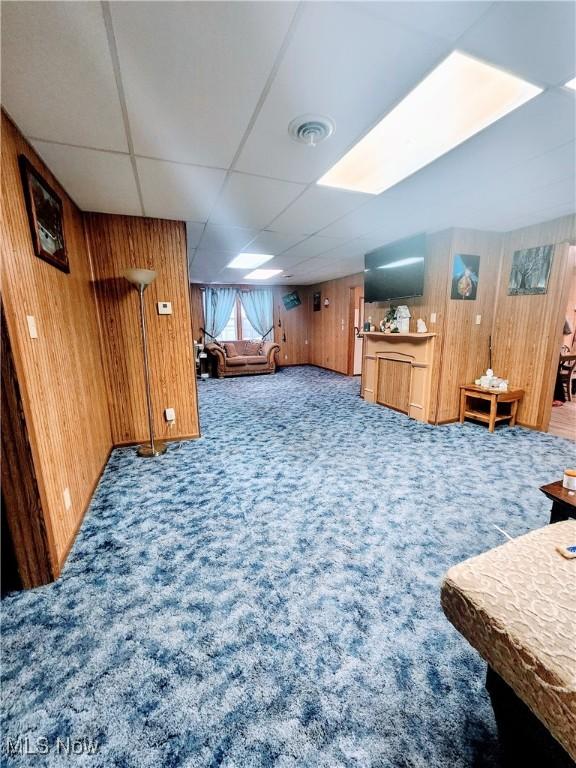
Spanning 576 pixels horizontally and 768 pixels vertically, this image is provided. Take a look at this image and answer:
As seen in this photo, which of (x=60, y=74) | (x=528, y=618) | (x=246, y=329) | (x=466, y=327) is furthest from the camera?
(x=246, y=329)

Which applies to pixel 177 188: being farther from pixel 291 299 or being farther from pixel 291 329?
pixel 291 329

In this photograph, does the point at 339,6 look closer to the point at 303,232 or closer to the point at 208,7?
the point at 208,7

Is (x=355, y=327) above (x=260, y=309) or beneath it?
beneath

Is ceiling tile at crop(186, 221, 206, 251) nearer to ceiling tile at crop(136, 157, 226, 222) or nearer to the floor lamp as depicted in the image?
ceiling tile at crop(136, 157, 226, 222)

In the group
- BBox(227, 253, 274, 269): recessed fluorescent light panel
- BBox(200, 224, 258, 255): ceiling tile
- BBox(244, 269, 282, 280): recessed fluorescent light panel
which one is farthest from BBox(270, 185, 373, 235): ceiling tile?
BBox(244, 269, 282, 280): recessed fluorescent light panel

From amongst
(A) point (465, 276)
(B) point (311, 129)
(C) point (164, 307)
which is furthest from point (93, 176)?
(A) point (465, 276)

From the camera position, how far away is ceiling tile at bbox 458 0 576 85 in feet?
3.52

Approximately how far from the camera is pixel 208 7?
1046 millimetres

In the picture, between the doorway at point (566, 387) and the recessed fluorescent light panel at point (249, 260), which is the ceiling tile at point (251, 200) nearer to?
the recessed fluorescent light panel at point (249, 260)

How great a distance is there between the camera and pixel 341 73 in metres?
1.33

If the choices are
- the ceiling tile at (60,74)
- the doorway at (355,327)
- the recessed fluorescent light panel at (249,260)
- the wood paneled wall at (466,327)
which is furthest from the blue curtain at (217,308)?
the ceiling tile at (60,74)

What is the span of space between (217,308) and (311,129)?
732cm

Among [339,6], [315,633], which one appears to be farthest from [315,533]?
[339,6]

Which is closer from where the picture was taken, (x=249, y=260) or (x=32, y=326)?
(x=32, y=326)
